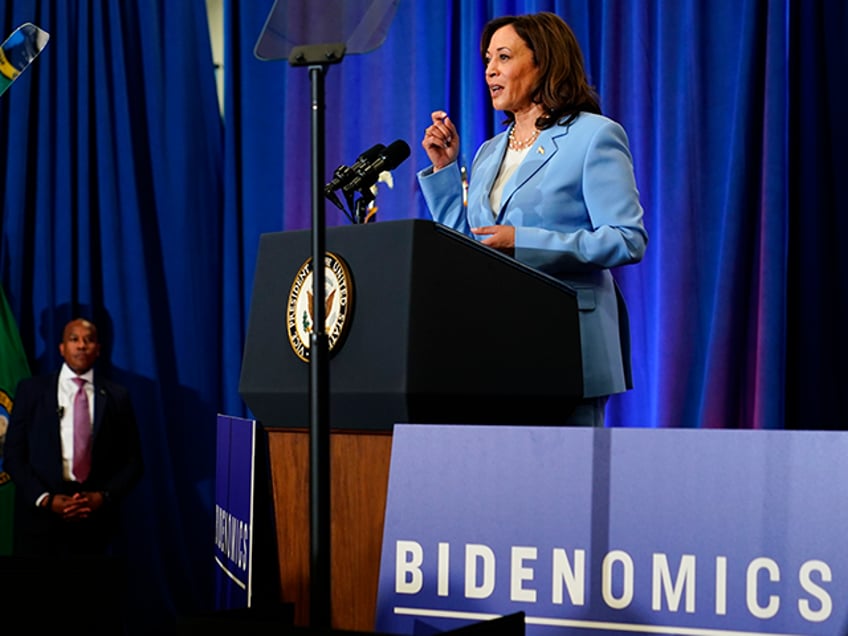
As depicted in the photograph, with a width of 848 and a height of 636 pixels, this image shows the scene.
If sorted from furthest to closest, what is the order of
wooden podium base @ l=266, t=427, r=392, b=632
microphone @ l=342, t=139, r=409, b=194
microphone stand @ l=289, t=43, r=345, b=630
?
microphone @ l=342, t=139, r=409, b=194 < wooden podium base @ l=266, t=427, r=392, b=632 < microphone stand @ l=289, t=43, r=345, b=630

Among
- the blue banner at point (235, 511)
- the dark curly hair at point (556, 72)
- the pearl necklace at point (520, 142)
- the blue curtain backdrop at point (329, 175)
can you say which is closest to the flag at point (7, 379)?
the blue curtain backdrop at point (329, 175)

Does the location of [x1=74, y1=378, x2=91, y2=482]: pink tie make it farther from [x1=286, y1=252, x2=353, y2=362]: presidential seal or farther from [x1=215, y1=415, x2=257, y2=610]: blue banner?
[x1=286, y1=252, x2=353, y2=362]: presidential seal

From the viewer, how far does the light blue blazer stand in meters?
1.64

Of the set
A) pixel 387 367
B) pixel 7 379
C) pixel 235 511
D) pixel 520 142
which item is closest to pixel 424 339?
pixel 387 367

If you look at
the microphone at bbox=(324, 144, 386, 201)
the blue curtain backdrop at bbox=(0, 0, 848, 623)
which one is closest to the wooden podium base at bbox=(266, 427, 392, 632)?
the microphone at bbox=(324, 144, 386, 201)

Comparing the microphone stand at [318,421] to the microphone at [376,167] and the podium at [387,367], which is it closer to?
the podium at [387,367]

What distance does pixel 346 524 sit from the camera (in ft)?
4.35

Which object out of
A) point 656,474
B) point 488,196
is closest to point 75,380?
point 488,196

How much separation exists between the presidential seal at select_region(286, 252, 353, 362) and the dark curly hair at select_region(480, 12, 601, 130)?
598 mm

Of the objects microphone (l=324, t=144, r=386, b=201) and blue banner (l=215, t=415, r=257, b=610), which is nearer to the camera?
blue banner (l=215, t=415, r=257, b=610)

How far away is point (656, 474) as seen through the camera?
1147 millimetres

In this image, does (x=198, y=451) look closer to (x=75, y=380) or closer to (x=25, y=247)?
(x=75, y=380)

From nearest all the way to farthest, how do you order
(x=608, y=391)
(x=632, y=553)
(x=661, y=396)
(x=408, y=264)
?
(x=632, y=553) < (x=408, y=264) < (x=608, y=391) < (x=661, y=396)

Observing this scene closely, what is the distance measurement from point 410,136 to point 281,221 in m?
0.74
